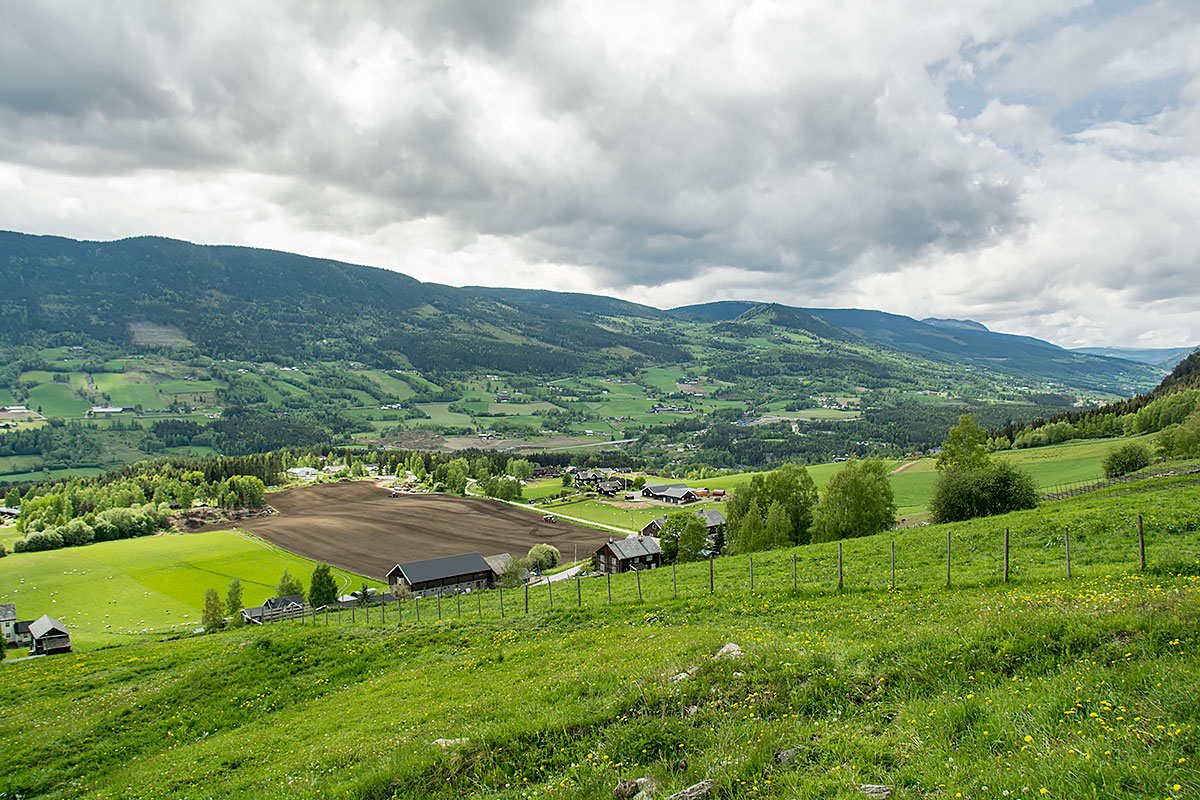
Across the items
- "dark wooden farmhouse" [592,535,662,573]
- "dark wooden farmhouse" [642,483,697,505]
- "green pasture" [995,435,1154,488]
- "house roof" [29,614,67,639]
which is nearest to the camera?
"house roof" [29,614,67,639]

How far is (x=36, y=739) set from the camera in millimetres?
17047

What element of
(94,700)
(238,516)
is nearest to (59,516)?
(238,516)

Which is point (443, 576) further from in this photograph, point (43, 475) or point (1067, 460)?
point (43, 475)

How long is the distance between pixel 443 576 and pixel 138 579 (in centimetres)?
4221

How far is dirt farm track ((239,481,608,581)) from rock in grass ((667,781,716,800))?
3024 inches

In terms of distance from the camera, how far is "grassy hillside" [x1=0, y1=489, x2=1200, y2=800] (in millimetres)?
7226

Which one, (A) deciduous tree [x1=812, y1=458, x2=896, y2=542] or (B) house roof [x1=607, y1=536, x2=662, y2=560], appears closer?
(A) deciduous tree [x1=812, y1=458, x2=896, y2=542]

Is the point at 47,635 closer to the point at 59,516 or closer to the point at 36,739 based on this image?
the point at 36,739

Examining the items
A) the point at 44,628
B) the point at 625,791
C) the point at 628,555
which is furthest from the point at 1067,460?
the point at 44,628

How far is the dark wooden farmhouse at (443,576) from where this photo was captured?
68.8m

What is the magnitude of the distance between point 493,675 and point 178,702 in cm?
1222

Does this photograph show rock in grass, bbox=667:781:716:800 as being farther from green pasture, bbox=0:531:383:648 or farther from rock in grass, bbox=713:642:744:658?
Answer: green pasture, bbox=0:531:383:648

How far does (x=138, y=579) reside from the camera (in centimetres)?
7406

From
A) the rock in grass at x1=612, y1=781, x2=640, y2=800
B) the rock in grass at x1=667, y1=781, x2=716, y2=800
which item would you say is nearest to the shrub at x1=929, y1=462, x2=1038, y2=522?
the rock in grass at x1=667, y1=781, x2=716, y2=800
